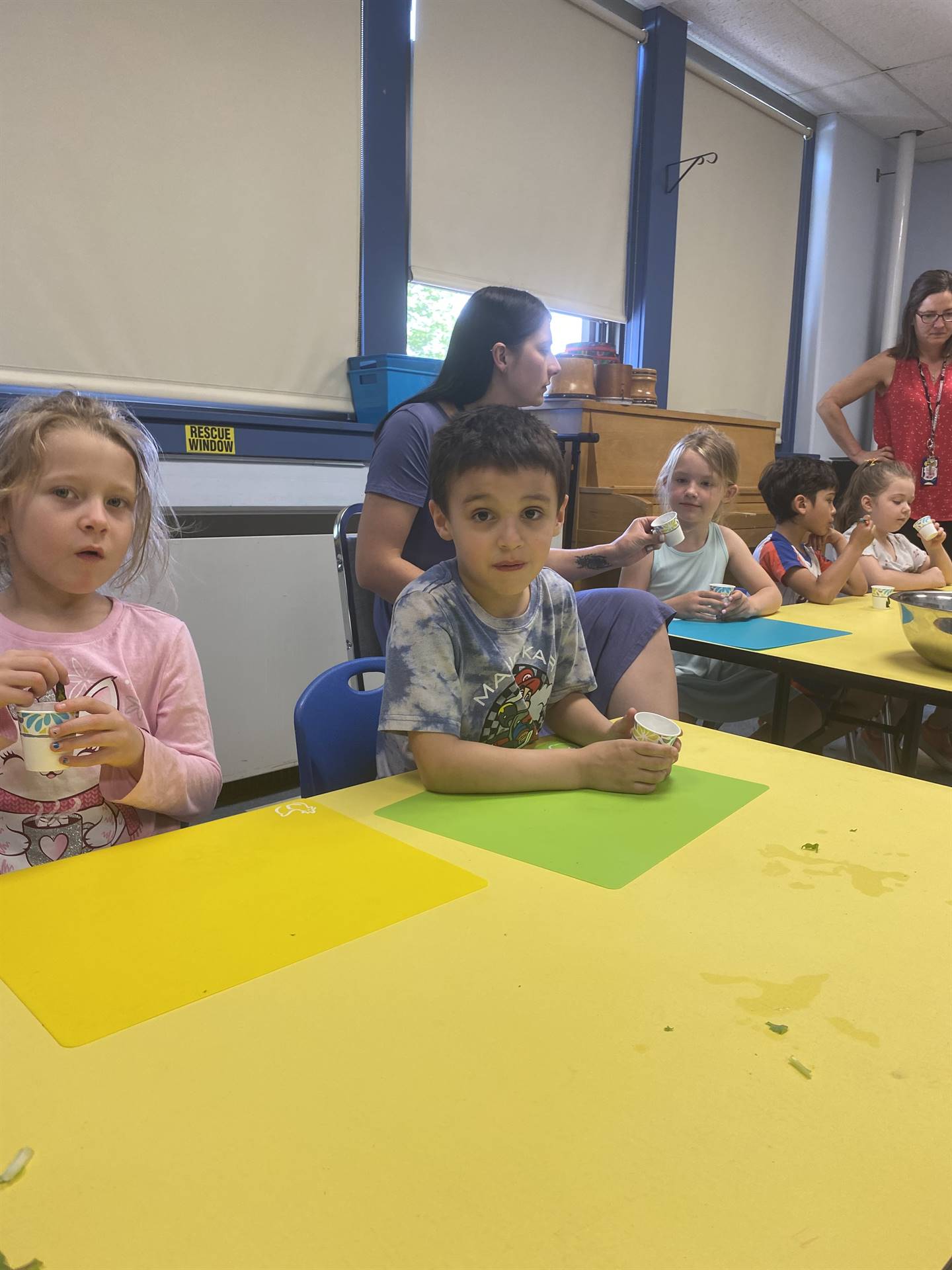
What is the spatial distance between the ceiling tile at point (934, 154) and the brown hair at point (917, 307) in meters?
3.10

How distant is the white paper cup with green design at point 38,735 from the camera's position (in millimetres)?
799

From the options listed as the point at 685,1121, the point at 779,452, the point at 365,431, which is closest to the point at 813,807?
the point at 685,1121

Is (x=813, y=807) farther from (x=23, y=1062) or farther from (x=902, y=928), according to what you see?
(x=23, y=1062)

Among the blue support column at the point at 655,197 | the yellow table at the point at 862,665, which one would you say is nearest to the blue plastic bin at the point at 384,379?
the yellow table at the point at 862,665

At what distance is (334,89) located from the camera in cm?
302

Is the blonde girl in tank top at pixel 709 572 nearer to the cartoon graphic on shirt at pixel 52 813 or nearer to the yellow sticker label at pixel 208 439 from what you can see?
the yellow sticker label at pixel 208 439

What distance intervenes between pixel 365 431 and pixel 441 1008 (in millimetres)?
2806

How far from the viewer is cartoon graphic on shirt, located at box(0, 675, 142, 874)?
1026 mm

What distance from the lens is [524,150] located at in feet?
12.3

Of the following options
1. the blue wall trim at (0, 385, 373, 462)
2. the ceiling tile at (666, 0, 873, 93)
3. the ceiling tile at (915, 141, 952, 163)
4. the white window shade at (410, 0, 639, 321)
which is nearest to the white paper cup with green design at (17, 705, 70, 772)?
the blue wall trim at (0, 385, 373, 462)

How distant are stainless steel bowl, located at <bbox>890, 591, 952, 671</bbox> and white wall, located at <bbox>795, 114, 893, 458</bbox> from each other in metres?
4.33

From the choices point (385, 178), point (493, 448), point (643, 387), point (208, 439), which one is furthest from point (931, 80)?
point (493, 448)

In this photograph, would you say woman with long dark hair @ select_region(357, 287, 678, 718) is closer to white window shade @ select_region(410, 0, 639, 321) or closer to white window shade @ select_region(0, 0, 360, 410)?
white window shade @ select_region(0, 0, 360, 410)

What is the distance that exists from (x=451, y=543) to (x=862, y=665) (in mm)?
861
